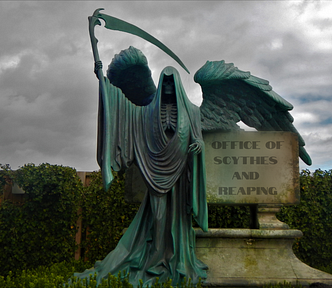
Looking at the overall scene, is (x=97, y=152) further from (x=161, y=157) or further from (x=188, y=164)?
(x=188, y=164)

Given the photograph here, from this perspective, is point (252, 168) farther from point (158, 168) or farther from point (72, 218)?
point (72, 218)

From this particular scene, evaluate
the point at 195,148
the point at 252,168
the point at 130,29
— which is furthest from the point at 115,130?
the point at 252,168

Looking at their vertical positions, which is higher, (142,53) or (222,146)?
(142,53)

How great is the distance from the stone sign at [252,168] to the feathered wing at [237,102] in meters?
0.20

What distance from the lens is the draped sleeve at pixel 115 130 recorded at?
390 centimetres

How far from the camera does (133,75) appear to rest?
4855 millimetres

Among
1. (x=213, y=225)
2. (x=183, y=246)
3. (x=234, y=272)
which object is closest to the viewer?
(x=183, y=246)

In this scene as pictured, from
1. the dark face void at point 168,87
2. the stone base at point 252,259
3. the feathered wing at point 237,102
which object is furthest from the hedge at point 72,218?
the dark face void at point 168,87

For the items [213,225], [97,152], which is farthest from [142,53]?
[213,225]

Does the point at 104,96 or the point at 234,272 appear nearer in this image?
the point at 104,96

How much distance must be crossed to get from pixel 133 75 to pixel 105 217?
3413mm

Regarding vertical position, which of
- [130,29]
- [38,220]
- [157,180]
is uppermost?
[130,29]

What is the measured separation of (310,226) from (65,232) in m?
5.00

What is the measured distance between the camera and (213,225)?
6758 millimetres
